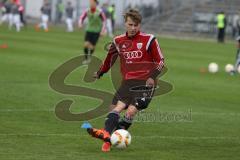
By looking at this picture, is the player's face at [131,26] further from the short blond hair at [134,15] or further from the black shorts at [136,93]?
the black shorts at [136,93]

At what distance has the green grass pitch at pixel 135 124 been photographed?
10594 mm

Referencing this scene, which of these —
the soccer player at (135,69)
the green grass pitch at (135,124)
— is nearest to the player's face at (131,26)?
the soccer player at (135,69)

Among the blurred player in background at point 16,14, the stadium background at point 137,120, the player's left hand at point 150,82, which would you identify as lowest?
the blurred player in background at point 16,14

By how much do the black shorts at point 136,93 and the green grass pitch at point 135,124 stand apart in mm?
672

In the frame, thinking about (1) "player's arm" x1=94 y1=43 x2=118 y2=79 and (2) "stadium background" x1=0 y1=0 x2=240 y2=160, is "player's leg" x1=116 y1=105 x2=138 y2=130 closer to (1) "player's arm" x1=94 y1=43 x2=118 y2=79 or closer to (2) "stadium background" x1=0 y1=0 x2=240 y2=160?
(2) "stadium background" x1=0 y1=0 x2=240 y2=160

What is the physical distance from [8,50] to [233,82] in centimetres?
1247

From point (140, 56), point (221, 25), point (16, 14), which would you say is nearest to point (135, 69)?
point (140, 56)

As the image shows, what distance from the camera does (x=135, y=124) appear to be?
13695mm

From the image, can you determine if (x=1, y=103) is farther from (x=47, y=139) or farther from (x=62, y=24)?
(x=62, y=24)

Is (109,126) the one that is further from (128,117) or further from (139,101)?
(139,101)

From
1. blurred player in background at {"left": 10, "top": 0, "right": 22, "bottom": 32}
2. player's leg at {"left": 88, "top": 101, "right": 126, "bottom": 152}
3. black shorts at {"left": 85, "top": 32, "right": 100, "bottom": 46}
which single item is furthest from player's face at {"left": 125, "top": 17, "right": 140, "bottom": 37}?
blurred player in background at {"left": 10, "top": 0, "right": 22, "bottom": 32}

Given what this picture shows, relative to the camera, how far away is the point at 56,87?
17.9 metres

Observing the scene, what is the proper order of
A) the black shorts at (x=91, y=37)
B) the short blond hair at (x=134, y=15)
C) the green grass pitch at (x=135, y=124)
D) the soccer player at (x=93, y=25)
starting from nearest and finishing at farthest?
the green grass pitch at (x=135, y=124), the short blond hair at (x=134, y=15), the soccer player at (x=93, y=25), the black shorts at (x=91, y=37)

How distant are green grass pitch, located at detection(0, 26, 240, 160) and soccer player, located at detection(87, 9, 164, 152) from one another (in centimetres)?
60
